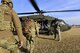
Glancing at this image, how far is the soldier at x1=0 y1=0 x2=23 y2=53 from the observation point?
19.3 ft

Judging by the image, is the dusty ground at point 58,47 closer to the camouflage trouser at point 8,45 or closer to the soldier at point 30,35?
the soldier at point 30,35

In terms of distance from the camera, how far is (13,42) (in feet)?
19.9

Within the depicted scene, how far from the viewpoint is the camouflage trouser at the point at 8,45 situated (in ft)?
19.1

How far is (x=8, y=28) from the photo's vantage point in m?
6.04

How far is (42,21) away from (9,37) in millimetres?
25957

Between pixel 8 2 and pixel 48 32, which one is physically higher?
pixel 8 2

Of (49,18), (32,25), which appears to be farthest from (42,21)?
(32,25)

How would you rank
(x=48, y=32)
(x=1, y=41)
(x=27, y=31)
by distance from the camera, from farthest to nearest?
(x=48, y=32), (x=27, y=31), (x=1, y=41)

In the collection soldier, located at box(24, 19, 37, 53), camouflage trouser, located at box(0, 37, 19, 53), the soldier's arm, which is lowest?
soldier, located at box(24, 19, 37, 53)

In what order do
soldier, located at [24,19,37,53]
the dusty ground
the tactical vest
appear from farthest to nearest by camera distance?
the dusty ground, soldier, located at [24,19,37,53], the tactical vest

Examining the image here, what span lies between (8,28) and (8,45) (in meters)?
0.34

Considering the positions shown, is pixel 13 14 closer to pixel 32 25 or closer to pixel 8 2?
pixel 8 2

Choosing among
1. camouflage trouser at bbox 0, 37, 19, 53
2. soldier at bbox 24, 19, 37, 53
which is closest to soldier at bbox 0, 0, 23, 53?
camouflage trouser at bbox 0, 37, 19, 53

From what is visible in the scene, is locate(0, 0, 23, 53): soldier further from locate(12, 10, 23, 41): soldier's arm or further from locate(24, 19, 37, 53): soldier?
locate(24, 19, 37, 53): soldier
